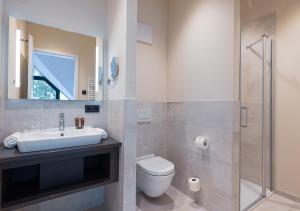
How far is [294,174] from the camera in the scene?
207 cm

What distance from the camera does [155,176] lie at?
1.79 m

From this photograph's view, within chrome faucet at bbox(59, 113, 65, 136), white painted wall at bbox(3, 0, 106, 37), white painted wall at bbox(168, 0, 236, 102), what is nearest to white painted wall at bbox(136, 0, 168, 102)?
white painted wall at bbox(168, 0, 236, 102)

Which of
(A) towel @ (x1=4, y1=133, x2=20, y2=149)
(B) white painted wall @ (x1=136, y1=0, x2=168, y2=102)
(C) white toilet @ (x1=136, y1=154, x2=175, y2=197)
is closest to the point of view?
(A) towel @ (x1=4, y1=133, x2=20, y2=149)

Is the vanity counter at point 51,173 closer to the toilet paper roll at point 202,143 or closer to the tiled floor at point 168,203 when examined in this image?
the tiled floor at point 168,203

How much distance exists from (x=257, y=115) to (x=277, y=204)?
40.2 inches

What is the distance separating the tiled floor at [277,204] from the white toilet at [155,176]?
101 centimetres

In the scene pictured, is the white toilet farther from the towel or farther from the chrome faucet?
the towel

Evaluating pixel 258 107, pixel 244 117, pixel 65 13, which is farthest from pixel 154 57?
pixel 258 107

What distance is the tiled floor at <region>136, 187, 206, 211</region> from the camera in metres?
1.94

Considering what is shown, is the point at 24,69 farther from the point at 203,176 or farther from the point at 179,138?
the point at 203,176

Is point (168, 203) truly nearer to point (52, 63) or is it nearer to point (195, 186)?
point (195, 186)

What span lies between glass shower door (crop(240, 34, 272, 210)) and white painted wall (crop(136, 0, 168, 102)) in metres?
1.02

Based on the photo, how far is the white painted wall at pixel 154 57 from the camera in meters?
2.29

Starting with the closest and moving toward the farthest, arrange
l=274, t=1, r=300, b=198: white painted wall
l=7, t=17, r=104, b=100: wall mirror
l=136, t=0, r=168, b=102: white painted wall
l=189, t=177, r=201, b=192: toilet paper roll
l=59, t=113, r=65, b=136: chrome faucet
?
l=7, t=17, r=104, b=100: wall mirror < l=59, t=113, r=65, b=136: chrome faucet < l=189, t=177, r=201, b=192: toilet paper roll < l=274, t=1, r=300, b=198: white painted wall < l=136, t=0, r=168, b=102: white painted wall
